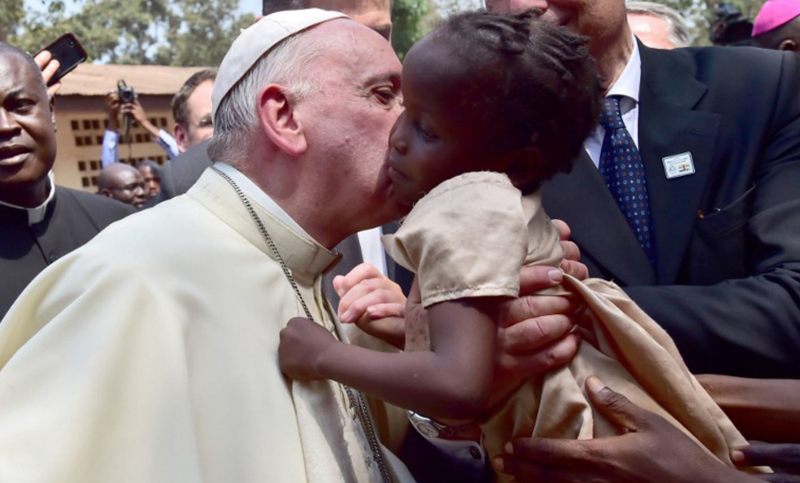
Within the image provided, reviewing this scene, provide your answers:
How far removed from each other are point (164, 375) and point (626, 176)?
4.81ft

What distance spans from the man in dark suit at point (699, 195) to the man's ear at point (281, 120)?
0.77 m

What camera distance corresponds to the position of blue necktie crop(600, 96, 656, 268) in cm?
285

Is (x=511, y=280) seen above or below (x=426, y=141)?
below

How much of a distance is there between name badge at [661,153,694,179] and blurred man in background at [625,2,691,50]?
3.11 meters

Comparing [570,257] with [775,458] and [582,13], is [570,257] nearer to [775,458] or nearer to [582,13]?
[775,458]

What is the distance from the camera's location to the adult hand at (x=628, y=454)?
222cm

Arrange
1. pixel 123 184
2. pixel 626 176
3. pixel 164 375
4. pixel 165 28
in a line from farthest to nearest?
pixel 165 28, pixel 123 184, pixel 626 176, pixel 164 375

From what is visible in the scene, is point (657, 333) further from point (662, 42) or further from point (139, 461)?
point (662, 42)

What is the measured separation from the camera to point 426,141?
2.34m

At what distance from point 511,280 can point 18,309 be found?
4.03ft

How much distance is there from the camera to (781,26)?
614 centimetres

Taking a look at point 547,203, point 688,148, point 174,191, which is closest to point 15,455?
point 547,203

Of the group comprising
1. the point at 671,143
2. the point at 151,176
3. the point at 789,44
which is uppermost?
the point at 671,143

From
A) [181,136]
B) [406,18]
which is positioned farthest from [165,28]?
[181,136]
